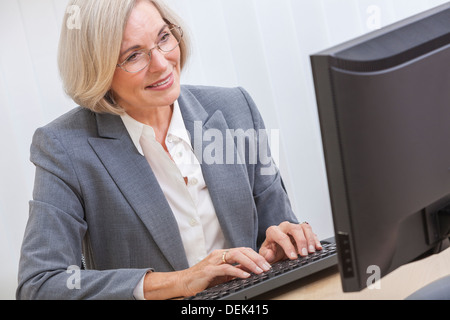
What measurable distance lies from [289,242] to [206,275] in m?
0.23

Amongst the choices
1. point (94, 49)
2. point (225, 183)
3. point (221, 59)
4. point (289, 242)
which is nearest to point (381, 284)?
point (289, 242)

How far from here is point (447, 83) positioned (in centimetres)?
102

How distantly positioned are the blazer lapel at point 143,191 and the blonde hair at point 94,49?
104 millimetres

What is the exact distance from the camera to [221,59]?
8.61ft

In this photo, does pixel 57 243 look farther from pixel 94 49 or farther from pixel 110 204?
pixel 94 49

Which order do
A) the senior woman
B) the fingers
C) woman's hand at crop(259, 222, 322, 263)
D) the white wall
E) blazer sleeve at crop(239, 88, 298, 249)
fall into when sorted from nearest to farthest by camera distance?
the fingers
woman's hand at crop(259, 222, 322, 263)
the senior woman
blazer sleeve at crop(239, 88, 298, 249)
the white wall

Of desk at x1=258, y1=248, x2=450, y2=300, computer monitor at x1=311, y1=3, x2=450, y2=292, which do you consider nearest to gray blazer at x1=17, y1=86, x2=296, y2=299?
desk at x1=258, y1=248, x2=450, y2=300

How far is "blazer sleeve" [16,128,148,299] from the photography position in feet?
4.65

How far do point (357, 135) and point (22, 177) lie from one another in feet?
6.41

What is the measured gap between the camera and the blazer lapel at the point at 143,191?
1706 millimetres

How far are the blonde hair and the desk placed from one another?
2.46 feet

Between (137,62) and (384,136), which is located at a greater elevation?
(137,62)

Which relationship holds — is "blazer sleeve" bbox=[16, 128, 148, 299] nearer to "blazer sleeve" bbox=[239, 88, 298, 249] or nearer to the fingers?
the fingers

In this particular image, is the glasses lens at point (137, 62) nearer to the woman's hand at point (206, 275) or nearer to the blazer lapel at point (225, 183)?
the blazer lapel at point (225, 183)
